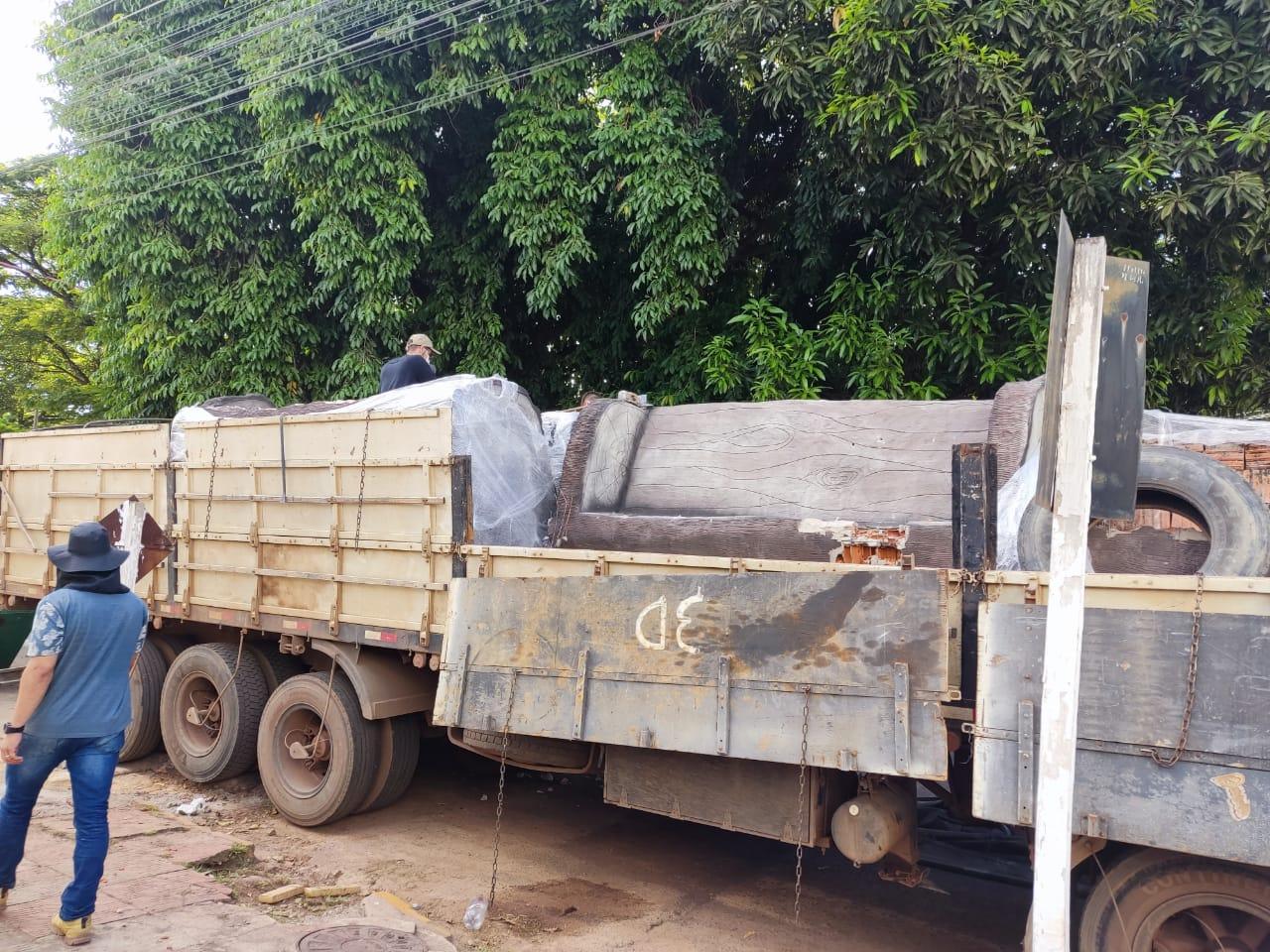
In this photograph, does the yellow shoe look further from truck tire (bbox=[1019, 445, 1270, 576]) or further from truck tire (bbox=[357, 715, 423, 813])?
truck tire (bbox=[1019, 445, 1270, 576])

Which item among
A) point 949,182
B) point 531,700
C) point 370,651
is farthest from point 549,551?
point 949,182

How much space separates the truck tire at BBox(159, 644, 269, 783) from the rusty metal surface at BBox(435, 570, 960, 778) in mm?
2510

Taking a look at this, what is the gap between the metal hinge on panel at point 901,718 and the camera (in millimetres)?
3627

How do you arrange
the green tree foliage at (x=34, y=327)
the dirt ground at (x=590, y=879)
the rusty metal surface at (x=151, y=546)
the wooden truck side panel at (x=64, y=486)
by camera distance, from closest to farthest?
1. the dirt ground at (x=590, y=879)
2. the rusty metal surface at (x=151, y=546)
3. the wooden truck side panel at (x=64, y=486)
4. the green tree foliage at (x=34, y=327)

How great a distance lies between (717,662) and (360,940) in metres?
2.08

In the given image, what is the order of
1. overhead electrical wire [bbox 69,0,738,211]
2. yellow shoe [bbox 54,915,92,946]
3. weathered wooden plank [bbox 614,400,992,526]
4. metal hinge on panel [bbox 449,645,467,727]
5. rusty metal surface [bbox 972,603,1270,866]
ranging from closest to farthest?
rusty metal surface [bbox 972,603,1270,866]
yellow shoe [bbox 54,915,92,946]
metal hinge on panel [bbox 449,645,467,727]
weathered wooden plank [bbox 614,400,992,526]
overhead electrical wire [bbox 69,0,738,211]

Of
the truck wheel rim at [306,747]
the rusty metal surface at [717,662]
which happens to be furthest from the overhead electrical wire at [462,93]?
the rusty metal surface at [717,662]

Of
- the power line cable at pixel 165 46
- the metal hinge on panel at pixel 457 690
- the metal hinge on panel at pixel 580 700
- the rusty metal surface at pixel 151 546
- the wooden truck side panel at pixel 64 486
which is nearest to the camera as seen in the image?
the metal hinge on panel at pixel 580 700

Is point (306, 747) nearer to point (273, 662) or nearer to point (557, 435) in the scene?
point (273, 662)

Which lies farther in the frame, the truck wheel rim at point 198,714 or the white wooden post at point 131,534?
the truck wheel rim at point 198,714

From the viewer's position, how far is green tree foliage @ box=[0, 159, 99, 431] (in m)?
17.2

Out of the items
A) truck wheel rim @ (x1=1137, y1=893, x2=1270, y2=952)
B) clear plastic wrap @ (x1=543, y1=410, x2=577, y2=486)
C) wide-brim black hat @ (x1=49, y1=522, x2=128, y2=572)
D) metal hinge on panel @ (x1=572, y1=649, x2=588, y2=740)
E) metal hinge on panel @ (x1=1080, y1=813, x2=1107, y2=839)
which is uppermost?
clear plastic wrap @ (x1=543, y1=410, x2=577, y2=486)

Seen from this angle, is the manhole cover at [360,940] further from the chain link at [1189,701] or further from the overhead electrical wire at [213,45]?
the overhead electrical wire at [213,45]

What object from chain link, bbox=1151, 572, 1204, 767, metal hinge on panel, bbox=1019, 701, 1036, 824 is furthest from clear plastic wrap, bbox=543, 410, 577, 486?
chain link, bbox=1151, 572, 1204, 767
